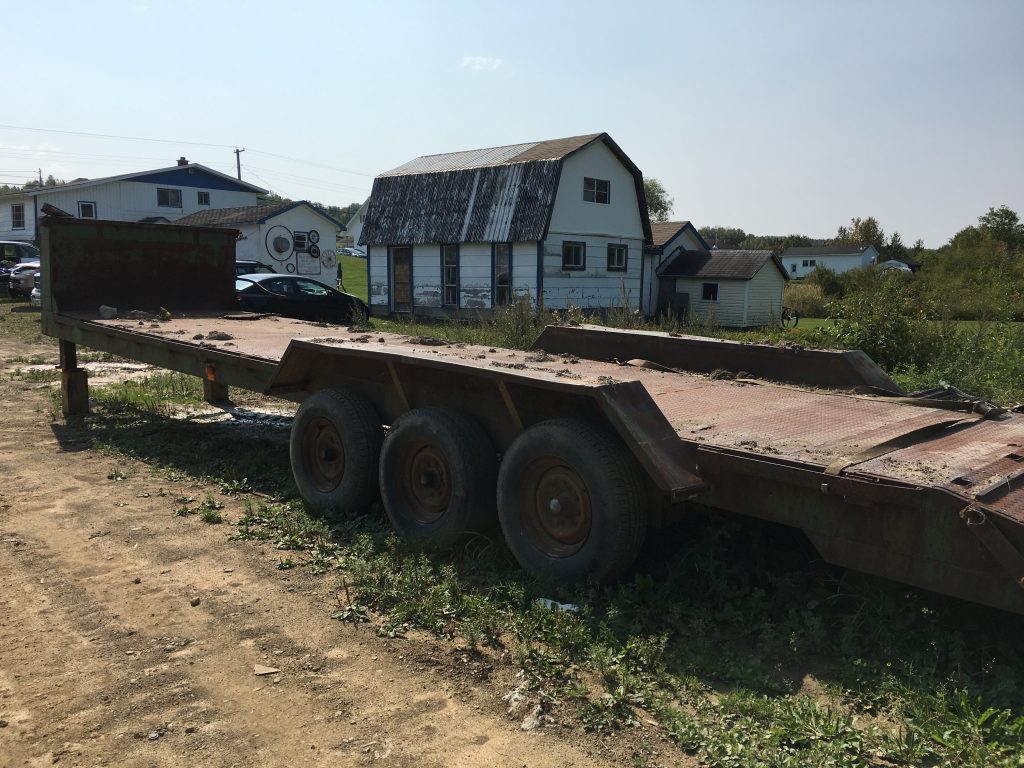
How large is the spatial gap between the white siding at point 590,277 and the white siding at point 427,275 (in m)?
3.76

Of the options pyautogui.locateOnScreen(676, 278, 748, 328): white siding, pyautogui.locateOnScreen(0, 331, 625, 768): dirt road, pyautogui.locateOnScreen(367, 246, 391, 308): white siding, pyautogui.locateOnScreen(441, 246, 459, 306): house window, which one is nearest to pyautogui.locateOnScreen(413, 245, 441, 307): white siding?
pyautogui.locateOnScreen(441, 246, 459, 306): house window

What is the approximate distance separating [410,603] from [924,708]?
2.24 meters

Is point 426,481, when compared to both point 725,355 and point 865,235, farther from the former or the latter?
point 865,235

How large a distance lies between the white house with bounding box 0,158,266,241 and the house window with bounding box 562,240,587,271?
68.4 ft

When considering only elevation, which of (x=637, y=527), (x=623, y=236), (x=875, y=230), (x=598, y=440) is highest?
(x=875, y=230)

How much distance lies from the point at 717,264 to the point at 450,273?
1044 centimetres

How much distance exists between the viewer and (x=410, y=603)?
13.3 ft

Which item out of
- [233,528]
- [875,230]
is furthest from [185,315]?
[875,230]

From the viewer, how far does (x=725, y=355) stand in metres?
6.05

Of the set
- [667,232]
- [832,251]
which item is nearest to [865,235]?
[832,251]

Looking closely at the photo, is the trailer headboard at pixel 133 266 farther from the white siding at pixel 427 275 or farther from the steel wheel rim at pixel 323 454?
the white siding at pixel 427 275

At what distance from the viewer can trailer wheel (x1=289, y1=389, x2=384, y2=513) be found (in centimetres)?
524

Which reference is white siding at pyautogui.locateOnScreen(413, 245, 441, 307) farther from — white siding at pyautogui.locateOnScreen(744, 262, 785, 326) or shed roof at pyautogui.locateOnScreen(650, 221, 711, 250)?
white siding at pyautogui.locateOnScreen(744, 262, 785, 326)

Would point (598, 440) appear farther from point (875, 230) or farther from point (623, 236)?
point (875, 230)
